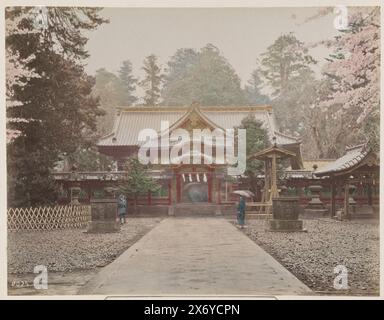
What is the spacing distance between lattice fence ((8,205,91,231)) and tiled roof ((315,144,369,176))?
225 inches

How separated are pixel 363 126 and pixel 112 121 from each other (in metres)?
5.32

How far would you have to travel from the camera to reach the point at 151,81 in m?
10.4

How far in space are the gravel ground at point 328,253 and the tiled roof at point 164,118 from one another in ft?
8.62

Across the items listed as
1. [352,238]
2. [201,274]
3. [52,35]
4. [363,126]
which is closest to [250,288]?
[201,274]

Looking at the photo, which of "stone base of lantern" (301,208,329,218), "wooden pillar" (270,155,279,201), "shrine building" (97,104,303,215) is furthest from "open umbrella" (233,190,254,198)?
"stone base of lantern" (301,208,329,218)

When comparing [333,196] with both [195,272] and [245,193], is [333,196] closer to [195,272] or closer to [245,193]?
[245,193]

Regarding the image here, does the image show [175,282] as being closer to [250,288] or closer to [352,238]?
[250,288]

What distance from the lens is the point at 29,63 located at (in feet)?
32.3

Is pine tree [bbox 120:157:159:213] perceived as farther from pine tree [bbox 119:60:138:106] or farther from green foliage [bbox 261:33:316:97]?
green foliage [bbox 261:33:316:97]

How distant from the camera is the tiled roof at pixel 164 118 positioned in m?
11.0

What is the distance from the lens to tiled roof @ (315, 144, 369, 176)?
410 inches

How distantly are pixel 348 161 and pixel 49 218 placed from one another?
6.85m

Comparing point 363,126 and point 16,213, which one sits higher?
point 363,126

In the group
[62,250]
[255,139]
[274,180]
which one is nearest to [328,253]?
[274,180]
